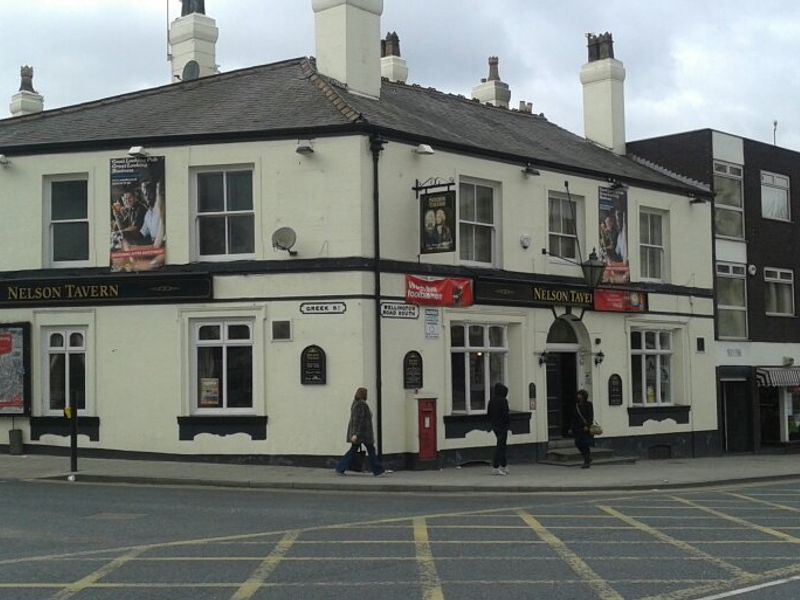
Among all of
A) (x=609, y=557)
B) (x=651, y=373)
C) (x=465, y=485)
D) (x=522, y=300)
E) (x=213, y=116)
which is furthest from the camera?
(x=651, y=373)

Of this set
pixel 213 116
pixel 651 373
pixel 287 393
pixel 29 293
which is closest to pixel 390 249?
pixel 287 393

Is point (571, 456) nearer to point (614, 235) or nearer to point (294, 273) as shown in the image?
point (614, 235)

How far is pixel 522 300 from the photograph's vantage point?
21922mm

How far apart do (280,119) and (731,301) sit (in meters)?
14.9

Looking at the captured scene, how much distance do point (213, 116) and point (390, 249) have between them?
4595mm

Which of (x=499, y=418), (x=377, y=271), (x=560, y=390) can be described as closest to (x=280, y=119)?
(x=377, y=271)

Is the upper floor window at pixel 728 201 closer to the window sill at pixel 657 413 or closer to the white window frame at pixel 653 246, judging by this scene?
the white window frame at pixel 653 246

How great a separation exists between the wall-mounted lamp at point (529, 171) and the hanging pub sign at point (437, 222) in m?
3.44

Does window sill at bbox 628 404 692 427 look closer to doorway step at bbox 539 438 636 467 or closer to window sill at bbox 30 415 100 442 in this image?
doorway step at bbox 539 438 636 467

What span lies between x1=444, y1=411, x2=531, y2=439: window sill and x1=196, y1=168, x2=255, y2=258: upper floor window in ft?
17.1

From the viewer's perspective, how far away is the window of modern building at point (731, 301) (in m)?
28.2

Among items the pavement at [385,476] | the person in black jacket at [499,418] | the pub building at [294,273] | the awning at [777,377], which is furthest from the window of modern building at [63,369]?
the awning at [777,377]

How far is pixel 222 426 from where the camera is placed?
764 inches

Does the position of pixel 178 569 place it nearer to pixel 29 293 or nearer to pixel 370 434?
pixel 370 434
